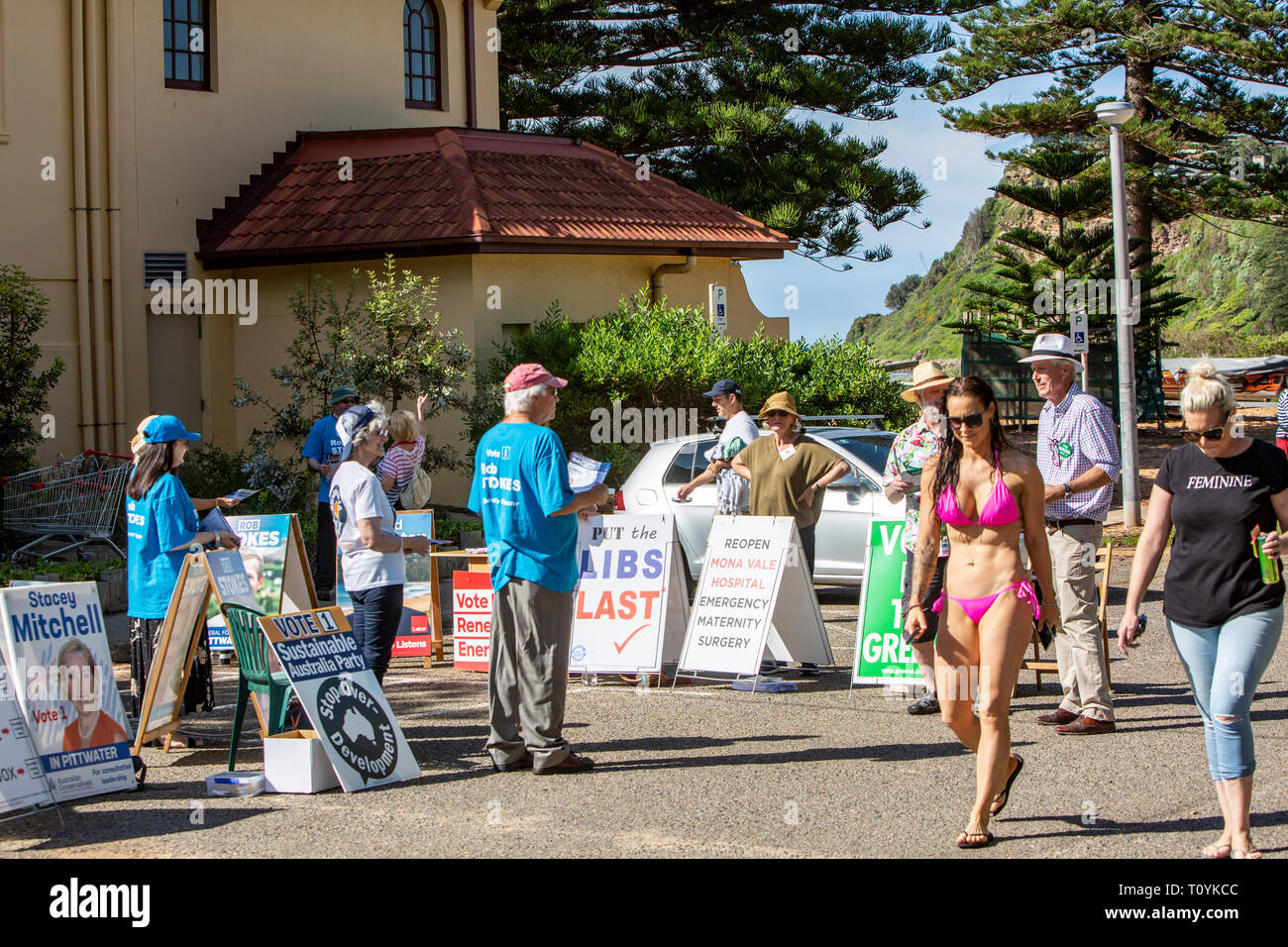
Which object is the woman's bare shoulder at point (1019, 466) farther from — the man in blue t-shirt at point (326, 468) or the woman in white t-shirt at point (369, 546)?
the man in blue t-shirt at point (326, 468)

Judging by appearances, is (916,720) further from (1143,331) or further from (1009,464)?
(1143,331)

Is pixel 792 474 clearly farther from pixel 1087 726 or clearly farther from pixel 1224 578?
pixel 1224 578

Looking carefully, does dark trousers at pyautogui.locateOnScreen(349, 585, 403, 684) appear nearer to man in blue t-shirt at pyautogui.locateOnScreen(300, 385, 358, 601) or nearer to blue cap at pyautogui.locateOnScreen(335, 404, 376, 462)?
blue cap at pyautogui.locateOnScreen(335, 404, 376, 462)

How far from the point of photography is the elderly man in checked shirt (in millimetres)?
7562

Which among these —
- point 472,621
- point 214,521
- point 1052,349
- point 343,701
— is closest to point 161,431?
point 214,521

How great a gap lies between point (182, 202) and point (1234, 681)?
56.2 ft

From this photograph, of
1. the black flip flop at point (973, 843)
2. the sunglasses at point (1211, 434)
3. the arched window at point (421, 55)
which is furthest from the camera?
the arched window at point (421, 55)

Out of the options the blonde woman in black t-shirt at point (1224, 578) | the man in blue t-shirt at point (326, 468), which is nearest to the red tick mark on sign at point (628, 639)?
the man in blue t-shirt at point (326, 468)

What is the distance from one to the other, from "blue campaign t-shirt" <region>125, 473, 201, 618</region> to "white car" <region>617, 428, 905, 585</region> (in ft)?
17.0

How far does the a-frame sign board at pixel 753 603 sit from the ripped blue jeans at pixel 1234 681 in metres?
3.91

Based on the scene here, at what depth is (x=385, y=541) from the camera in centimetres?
762

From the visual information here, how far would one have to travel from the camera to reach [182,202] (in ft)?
63.7

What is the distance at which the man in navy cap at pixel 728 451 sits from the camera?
34.6 feet

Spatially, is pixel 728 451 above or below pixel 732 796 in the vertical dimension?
above
